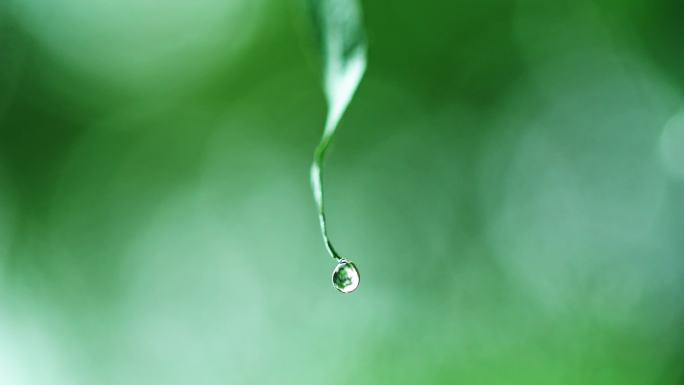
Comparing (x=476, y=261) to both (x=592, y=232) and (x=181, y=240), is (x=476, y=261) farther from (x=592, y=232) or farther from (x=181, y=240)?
(x=181, y=240)

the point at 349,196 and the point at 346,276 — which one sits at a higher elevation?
the point at 346,276

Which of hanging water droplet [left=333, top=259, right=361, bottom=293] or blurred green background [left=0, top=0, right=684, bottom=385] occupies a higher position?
hanging water droplet [left=333, top=259, right=361, bottom=293]

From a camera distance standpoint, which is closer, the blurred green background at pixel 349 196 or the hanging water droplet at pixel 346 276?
the hanging water droplet at pixel 346 276

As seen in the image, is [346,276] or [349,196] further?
[349,196]

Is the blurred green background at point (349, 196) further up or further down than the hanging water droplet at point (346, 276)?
further down

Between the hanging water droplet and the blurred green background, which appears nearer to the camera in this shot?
the hanging water droplet

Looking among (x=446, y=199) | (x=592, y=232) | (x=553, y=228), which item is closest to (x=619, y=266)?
(x=592, y=232)

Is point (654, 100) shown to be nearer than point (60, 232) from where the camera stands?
Yes

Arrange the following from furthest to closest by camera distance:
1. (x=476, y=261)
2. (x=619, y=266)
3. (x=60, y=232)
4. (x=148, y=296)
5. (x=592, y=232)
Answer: (x=60, y=232)
(x=148, y=296)
(x=476, y=261)
(x=592, y=232)
(x=619, y=266)
